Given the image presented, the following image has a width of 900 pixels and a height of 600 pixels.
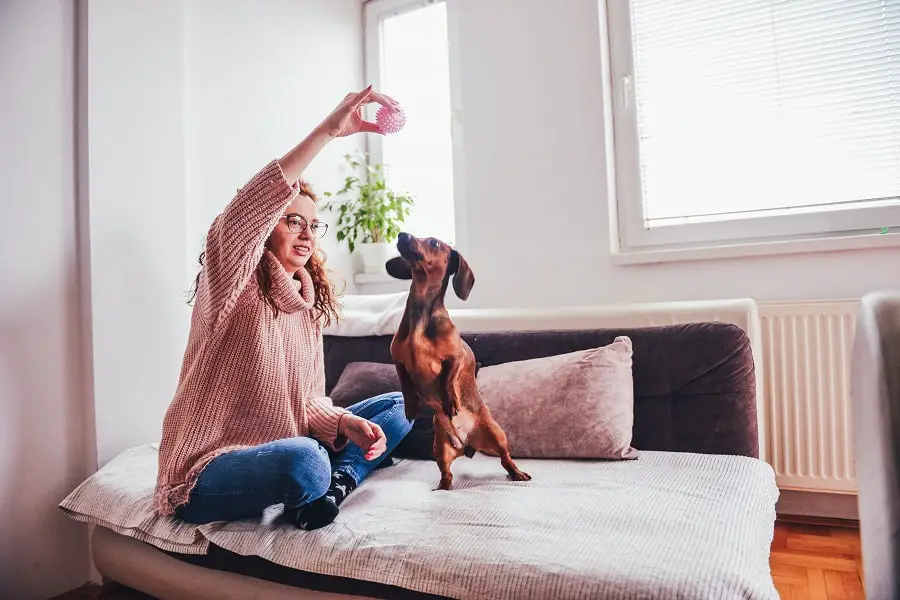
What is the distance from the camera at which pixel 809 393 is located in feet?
6.69


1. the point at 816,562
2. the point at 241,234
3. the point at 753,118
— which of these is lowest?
the point at 816,562

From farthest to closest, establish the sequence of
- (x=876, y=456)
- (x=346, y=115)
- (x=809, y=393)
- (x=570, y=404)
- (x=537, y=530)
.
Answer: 1. (x=809, y=393)
2. (x=570, y=404)
3. (x=346, y=115)
4. (x=537, y=530)
5. (x=876, y=456)

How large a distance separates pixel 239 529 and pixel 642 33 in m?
2.20

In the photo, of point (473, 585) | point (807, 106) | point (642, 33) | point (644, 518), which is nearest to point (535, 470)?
point (644, 518)

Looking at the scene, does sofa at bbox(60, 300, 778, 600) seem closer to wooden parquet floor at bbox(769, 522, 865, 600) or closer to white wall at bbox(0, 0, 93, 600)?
white wall at bbox(0, 0, 93, 600)

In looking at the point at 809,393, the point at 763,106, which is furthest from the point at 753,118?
the point at 809,393

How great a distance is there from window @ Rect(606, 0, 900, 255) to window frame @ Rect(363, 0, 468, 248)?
0.65 meters

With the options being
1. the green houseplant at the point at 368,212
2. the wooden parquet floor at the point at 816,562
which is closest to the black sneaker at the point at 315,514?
the wooden parquet floor at the point at 816,562

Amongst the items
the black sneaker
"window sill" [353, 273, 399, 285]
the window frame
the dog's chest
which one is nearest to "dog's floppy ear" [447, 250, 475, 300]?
the dog's chest

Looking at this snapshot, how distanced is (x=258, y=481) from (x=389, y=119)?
82 cm

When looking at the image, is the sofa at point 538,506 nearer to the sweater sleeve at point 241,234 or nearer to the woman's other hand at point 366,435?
the woman's other hand at point 366,435

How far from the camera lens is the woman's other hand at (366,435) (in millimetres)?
1391

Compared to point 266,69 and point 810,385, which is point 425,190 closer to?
point 266,69

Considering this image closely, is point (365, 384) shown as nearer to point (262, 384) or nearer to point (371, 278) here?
point (262, 384)
